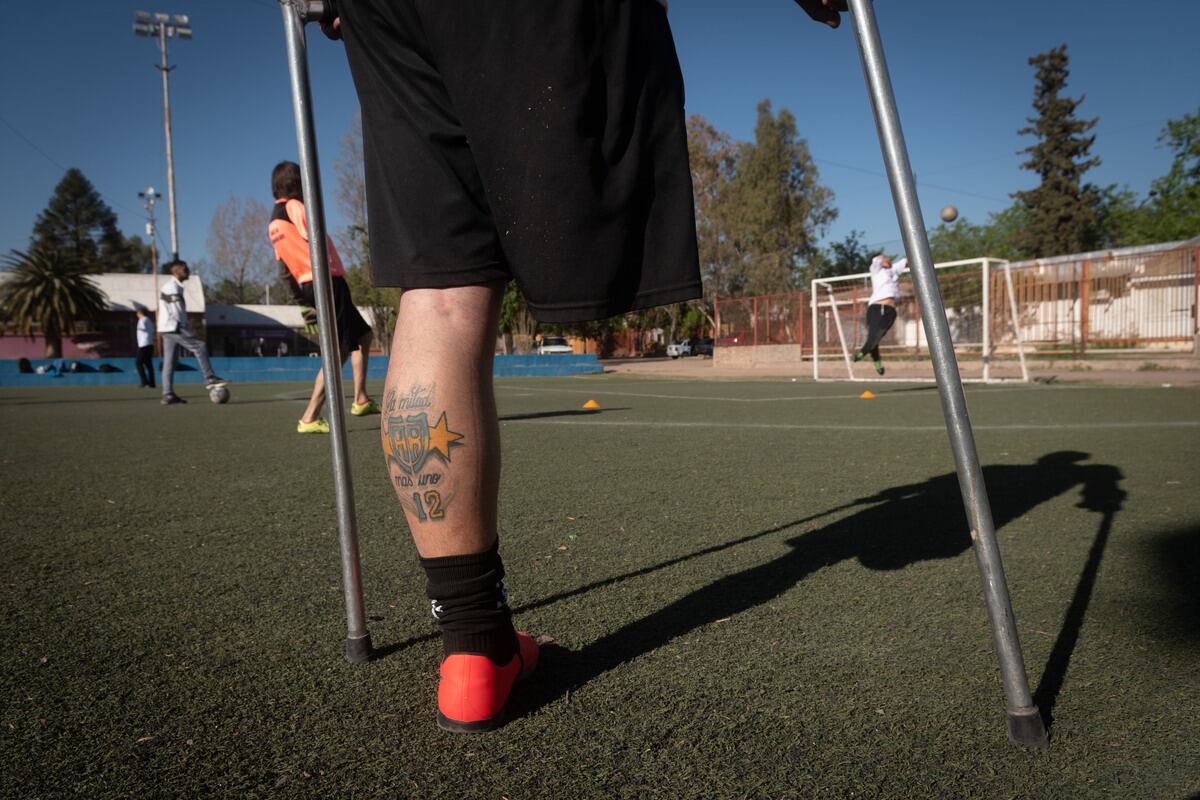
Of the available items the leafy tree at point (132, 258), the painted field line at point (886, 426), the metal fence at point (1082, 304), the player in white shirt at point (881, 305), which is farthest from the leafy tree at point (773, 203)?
the leafy tree at point (132, 258)

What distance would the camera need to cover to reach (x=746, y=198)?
137 ft

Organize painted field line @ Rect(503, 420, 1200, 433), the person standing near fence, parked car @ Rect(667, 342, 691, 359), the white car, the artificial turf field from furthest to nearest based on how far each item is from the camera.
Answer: parked car @ Rect(667, 342, 691, 359) < the white car < the person standing near fence < painted field line @ Rect(503, 420, 1200, 433) < the artificial turf field

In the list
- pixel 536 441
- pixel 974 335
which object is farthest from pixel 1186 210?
pixel 536 441

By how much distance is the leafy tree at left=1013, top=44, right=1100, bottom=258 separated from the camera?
47031 millimetres

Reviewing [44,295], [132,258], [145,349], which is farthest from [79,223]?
[145,349]

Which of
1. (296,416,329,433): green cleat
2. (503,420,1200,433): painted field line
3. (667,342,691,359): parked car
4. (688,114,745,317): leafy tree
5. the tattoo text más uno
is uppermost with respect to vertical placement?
(688,114,745,317): leafy tree

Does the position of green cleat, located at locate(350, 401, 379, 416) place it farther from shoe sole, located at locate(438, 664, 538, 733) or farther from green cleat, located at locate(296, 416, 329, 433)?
shoe sole, located at locate(438, 664, 538, 733)

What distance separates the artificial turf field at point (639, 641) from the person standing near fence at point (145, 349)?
13138 millimetres

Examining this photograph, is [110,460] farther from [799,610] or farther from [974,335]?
[974,335]

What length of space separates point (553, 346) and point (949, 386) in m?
45.6

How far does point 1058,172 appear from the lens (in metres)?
47.8

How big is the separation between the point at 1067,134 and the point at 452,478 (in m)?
57.8

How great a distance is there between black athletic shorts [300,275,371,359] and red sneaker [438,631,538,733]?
13.2 ft

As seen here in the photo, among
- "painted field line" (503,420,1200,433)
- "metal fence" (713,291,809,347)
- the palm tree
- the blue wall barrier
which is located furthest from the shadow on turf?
the palm tree
